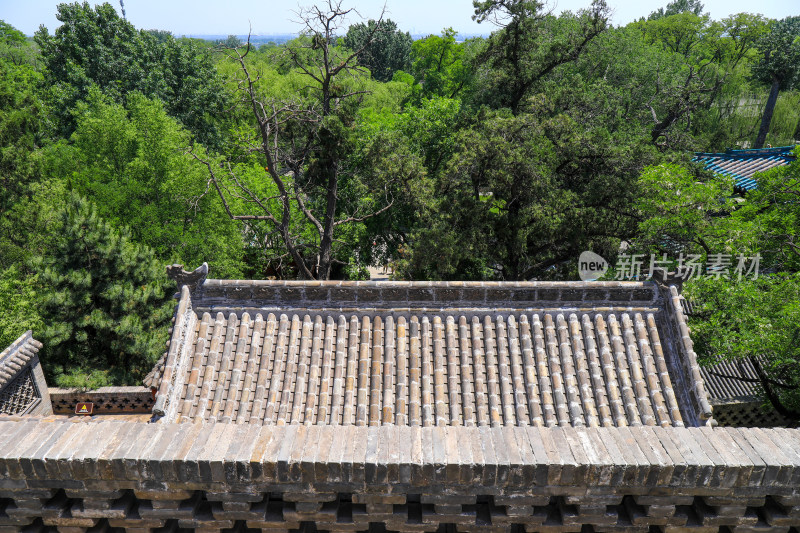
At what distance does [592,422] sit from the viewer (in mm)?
7418

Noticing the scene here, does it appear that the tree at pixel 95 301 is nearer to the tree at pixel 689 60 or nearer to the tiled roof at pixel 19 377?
the tiled roof at pixel 19 377

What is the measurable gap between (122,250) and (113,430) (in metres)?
15.2

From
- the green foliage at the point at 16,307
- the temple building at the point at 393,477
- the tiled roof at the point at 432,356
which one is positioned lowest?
the green foliage at the point at 16,307

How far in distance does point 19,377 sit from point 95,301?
10.9 feet

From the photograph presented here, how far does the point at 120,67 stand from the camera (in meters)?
27.1

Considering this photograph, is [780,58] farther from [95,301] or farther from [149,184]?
[95,301]

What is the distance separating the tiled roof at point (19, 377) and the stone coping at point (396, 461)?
13172 mm

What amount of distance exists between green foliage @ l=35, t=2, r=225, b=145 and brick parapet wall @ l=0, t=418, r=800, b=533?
2547 centimetres

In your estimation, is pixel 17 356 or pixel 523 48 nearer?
pixel 17 356

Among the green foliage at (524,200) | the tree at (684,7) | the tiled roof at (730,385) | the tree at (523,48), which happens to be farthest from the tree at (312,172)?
the tree at (684,7)

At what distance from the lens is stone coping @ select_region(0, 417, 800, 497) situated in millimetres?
3299

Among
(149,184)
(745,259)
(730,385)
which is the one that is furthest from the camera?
(149,184)

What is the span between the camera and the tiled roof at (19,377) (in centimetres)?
1386

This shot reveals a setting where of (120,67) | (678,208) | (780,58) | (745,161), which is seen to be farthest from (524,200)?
(780,58)
